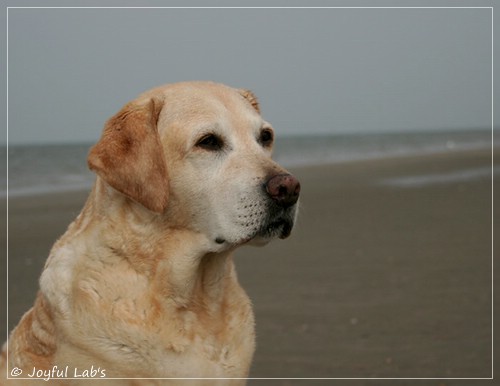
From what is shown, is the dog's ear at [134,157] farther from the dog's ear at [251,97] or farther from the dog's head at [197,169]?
the dog's ear at [251,97]

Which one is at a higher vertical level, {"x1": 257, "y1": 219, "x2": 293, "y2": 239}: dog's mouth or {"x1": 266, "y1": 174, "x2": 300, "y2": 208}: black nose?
{"x1": 266, "y1": 174, "x2": 300, "y2": 208}: black nose

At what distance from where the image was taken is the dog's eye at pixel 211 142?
3.37m

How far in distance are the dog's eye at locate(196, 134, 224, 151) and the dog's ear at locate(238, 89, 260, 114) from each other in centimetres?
50

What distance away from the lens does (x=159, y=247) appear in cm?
326

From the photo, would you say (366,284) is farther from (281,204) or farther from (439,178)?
(439,178)

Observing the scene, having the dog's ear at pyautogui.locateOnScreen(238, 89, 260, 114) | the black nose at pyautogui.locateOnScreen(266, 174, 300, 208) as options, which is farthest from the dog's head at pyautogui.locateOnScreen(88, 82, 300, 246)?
the dog's ear at pyautogui.locateOnScreen(238, 89, 260, 114)

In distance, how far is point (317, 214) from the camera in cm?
1393

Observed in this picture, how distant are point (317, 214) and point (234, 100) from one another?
34.3ft

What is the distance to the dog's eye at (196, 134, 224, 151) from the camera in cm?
337

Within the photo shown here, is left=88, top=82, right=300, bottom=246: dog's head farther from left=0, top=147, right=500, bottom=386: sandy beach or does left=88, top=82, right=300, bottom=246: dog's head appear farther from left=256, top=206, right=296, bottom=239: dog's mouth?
left=0, top=147, right=500, bottom=386: sandy beach

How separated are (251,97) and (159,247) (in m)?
1.02

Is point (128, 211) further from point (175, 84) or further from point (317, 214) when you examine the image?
point (317, 214)

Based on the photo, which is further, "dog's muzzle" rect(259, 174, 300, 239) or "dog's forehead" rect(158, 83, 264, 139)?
"dog's forehead" rect(158, 83, 264, 139)

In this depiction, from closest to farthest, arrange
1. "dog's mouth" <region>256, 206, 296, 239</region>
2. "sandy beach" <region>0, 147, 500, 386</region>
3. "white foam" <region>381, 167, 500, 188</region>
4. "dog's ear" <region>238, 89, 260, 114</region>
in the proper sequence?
1. "dog's mouth" <region>256, 206, 296, 239</region>
2. "dog's ear" <region>238, 89, 260, 114</region>
3. "sandy beach" <region>0, 147, 500, 386</region>
4. "white foam" <region>381, 167, 500, 188</region>
